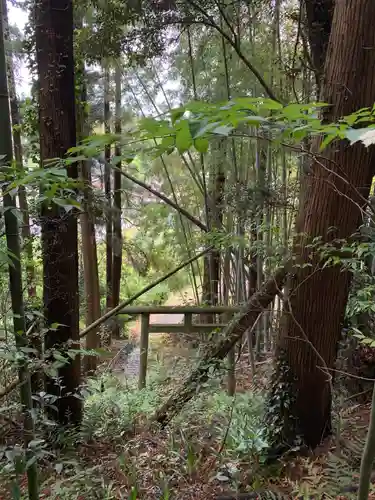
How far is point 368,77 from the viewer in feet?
6.18

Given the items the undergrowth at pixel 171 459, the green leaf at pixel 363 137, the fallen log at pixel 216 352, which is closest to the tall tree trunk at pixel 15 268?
the undergrowth at pixel 171 459

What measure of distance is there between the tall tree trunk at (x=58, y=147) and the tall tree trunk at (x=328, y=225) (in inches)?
51.0

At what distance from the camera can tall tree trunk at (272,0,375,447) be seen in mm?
1882

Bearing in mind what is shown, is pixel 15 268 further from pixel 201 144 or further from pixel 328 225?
pixel 328 225

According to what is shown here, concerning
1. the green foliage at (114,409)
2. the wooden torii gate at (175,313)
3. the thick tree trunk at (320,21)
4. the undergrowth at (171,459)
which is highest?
the thick tree trunk at (320,21)

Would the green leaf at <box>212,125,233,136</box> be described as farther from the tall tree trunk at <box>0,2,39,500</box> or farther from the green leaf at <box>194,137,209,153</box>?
the tall tree trunk at <box>0,2,39,500</box>

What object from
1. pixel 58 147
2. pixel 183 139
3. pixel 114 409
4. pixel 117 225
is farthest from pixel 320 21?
pixel 117 225

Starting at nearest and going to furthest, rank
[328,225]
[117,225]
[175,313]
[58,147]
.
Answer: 1. [328,225]
2. [58,147]
3. [175,313]
4. [117,225]

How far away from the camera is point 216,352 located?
266cm

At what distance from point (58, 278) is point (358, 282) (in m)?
1.85

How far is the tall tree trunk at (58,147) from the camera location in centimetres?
224

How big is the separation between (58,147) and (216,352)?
5.40 feet

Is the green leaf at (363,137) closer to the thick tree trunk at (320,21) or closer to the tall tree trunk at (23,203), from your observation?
the tall tree trunk at (23,203)

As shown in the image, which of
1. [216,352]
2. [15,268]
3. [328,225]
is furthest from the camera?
[216,352]
